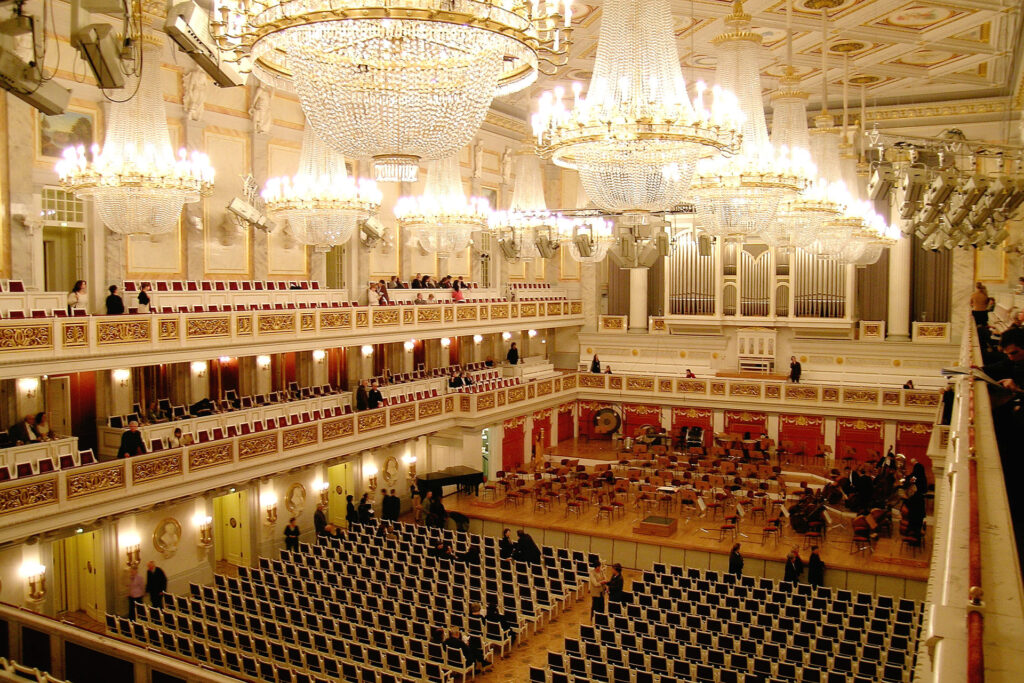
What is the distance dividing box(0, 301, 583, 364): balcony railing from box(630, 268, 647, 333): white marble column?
8.16m

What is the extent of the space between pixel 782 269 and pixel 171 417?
20.1 metres

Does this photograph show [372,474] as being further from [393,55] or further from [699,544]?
[393,55]

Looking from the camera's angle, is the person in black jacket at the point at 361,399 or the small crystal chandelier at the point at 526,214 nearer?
the small crystal chandelier at the point at 526,214

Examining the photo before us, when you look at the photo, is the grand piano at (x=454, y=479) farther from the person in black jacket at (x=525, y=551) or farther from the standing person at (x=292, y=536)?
the person in black jacket at (x=525, y=551)

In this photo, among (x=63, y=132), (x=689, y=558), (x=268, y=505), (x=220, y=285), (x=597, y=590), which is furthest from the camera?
(x=220, y=285)

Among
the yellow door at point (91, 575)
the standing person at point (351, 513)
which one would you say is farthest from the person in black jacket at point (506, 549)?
the yellow door at point (91, 575)

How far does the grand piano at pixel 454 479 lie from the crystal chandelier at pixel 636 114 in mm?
13452

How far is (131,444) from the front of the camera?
43.1 feet

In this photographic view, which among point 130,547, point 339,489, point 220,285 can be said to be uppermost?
point 220,285

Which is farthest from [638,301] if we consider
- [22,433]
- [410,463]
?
[22,433]

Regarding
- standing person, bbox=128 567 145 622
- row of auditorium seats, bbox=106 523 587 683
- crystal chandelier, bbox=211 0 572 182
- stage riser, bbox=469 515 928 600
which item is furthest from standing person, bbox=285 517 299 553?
crystal chandelier, bbox=211 0 572 182

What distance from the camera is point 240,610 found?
12.6m

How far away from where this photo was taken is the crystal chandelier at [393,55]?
4.40 m

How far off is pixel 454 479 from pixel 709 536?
21.6 feet
